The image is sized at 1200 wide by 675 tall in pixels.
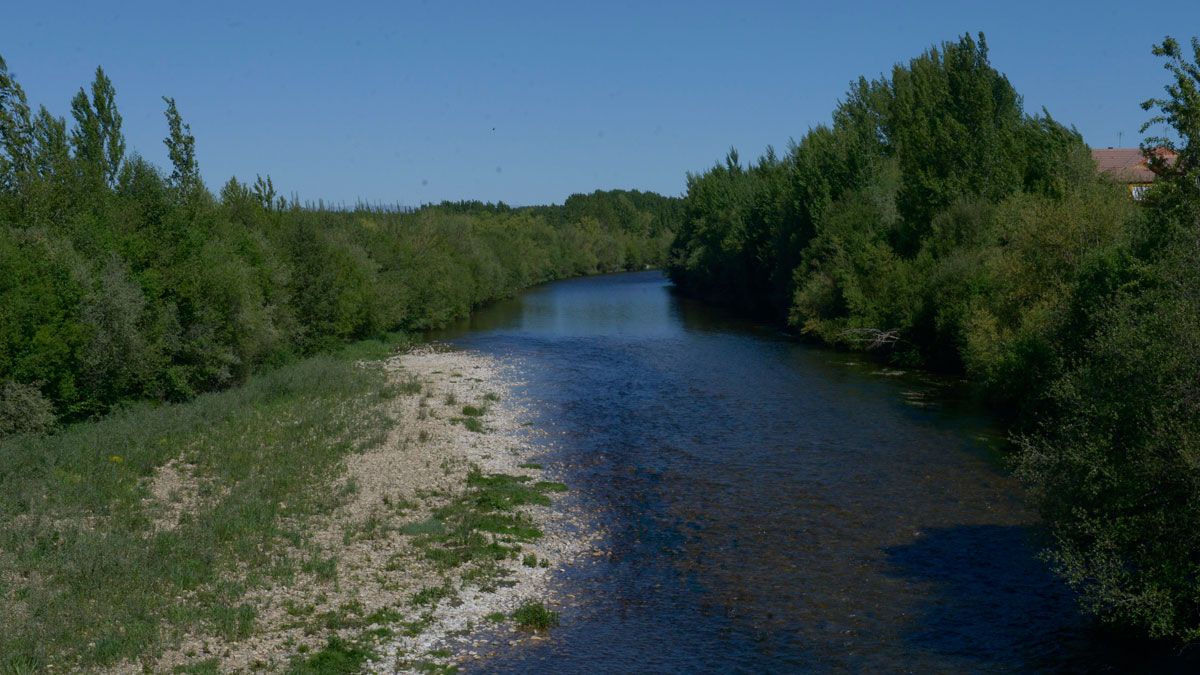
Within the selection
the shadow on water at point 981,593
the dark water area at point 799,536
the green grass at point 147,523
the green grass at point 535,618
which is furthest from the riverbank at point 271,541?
the shadow on water at point 981,593

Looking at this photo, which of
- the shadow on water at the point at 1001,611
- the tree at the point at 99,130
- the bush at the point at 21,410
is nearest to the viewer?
the shadow on water at the point at 1001,611

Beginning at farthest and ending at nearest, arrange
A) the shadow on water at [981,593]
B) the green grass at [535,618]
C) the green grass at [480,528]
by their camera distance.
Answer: the green grass at [480,528], the green grass at [535,618], the shadow on water at [981,593]

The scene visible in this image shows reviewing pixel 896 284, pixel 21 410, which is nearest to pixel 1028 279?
pixel 896 284

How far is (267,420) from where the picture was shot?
36.1 meters

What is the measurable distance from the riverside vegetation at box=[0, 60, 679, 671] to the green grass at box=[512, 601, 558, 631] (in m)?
2.21

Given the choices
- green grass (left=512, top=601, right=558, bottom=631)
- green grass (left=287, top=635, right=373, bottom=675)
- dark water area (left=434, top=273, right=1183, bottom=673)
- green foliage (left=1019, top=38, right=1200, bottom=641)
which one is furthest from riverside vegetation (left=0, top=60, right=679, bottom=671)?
green foliage (left=1019, top=38, right=1200, bottom=641)

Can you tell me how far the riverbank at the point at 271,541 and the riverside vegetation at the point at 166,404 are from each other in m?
A: 0.09

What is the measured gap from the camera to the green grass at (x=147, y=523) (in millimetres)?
17750

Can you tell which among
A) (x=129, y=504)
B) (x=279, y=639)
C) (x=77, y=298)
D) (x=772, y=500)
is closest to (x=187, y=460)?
(x=129, y=504)

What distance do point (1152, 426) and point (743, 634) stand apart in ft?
30.0

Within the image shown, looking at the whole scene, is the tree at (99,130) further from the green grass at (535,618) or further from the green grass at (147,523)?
the green grass at (535,618)

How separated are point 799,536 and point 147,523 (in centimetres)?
1782

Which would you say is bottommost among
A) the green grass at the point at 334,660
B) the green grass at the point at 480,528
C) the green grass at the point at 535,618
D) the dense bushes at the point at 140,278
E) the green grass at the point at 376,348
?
the green grass at the point at 535,618

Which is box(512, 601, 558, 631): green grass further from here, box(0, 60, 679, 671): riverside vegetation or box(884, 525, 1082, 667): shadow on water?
box(884, 525, 1082, 667): shadow on water
